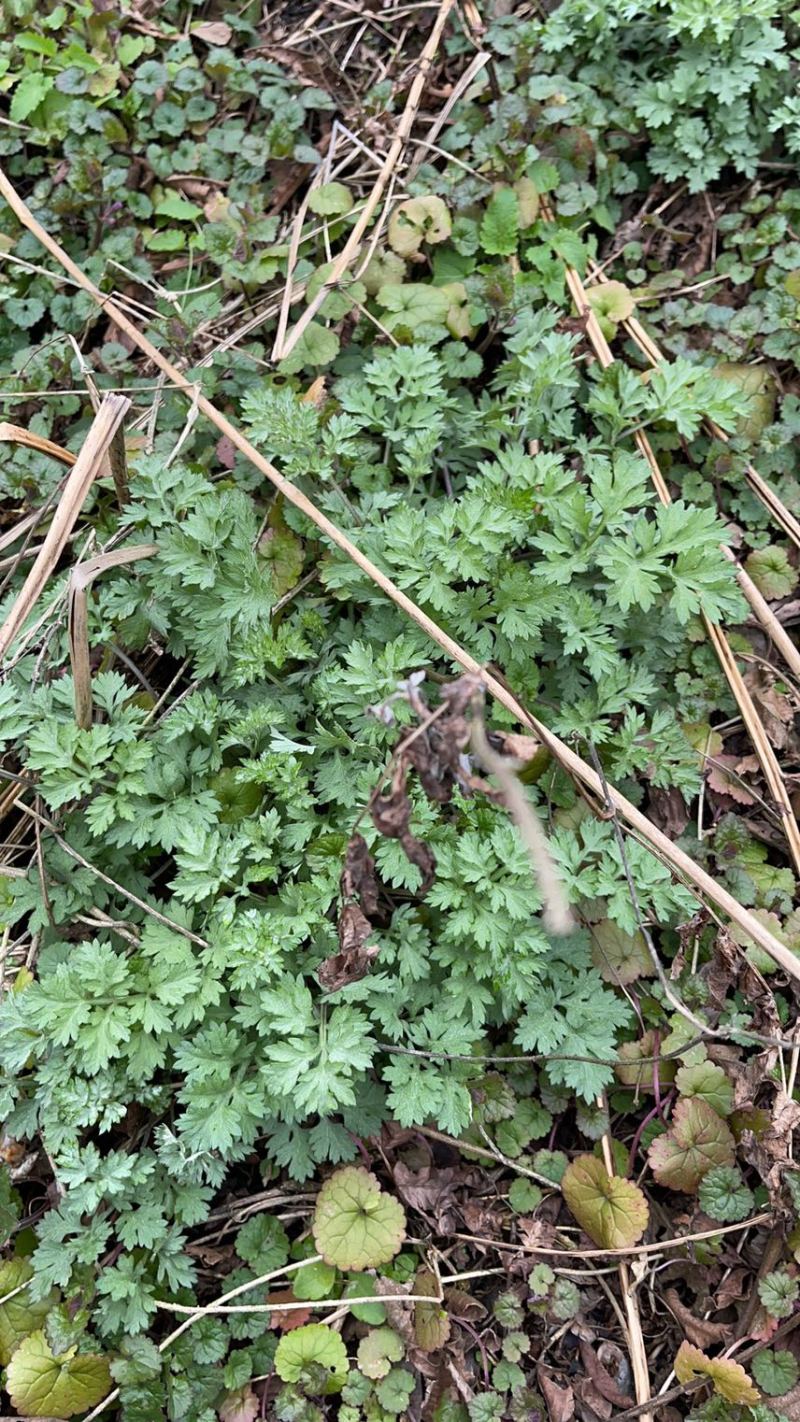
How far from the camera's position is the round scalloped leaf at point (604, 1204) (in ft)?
9.07

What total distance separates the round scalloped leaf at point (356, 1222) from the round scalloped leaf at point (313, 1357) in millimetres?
197

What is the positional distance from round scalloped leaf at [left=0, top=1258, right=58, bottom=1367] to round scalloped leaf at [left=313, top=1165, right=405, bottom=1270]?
816 millimetres

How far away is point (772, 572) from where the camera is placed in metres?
3.45

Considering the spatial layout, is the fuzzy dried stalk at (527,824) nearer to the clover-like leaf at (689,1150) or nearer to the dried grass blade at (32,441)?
the clover-like leaf at (689,1150)

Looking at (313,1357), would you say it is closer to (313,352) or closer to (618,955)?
(618,955)

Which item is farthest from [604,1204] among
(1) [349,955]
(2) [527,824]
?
(2) [527,824]

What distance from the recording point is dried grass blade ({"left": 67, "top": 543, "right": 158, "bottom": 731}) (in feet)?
9.20

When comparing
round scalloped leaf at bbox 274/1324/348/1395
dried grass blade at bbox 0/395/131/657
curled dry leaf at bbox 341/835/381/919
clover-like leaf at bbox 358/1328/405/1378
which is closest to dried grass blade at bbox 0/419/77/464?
dried grass blade at bbox 0/395/131/657

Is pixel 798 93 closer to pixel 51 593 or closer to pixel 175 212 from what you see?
pixel 175 212

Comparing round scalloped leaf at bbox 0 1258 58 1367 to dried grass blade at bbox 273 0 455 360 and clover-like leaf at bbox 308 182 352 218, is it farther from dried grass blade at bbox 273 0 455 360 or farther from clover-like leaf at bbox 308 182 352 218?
clover-like leaf at bbox 308 182 352 218

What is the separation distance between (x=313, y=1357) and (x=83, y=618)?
2140 mm

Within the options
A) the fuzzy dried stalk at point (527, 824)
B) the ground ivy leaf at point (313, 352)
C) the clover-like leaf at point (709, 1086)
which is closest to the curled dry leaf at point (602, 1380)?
the clover-like leaf at point (709, 1086)

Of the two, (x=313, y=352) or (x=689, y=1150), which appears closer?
(x=689, y=1150)

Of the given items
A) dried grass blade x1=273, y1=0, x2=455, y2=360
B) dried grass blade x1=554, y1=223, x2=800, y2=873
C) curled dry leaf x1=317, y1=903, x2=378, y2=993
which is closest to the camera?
curled dry leaf x1=317, y1=903, x2=378, y2=993
